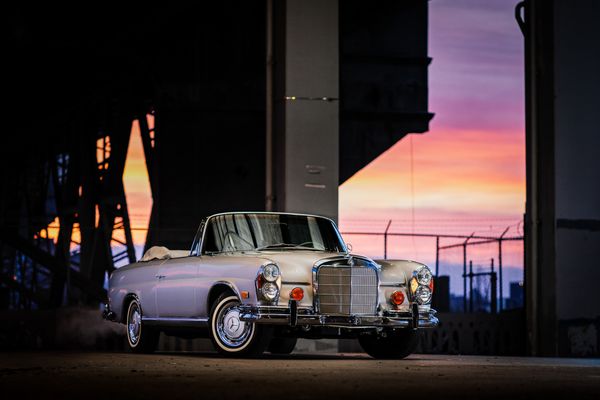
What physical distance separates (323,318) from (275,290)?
68 centimetres

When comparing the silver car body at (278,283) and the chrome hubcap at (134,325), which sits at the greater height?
the silver car body at (278,283)

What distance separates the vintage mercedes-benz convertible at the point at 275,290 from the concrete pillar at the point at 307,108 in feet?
9.40

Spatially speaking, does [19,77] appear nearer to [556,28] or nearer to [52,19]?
[52,19]

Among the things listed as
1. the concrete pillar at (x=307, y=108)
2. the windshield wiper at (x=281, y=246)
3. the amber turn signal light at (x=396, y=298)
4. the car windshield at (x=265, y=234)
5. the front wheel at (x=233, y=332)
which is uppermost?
the concrete pillar at (x=307, y=108)

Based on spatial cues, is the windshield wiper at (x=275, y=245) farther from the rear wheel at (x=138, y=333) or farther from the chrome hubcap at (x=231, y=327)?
the rear wheel at (x=138, y=333)

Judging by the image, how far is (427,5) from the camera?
3744 cm

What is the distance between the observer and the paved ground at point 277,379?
10.5 metres

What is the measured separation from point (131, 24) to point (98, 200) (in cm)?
849

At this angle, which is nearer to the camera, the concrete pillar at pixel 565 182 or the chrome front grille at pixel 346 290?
the chrome front grille at pixel 346 290

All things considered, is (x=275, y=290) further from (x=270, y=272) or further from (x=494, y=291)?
(x=494, y=291)

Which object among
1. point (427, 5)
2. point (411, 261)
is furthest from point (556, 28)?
point (427, 5)

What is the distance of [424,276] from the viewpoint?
16438 millimetres

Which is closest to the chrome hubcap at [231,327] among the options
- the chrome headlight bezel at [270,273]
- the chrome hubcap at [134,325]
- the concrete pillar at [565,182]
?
the chrome headlight bezel at [270,273]

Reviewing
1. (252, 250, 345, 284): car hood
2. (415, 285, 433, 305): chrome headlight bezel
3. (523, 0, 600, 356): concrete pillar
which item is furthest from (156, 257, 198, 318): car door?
(523, 0, 600, 356): concrete pillar
